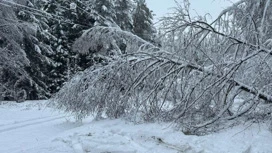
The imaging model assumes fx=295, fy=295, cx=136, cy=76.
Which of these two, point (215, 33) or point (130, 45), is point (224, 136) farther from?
point (130, 45)

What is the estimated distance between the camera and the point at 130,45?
8078mm

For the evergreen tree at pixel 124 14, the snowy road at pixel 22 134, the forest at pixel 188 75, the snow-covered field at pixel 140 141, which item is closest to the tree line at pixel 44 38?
the evergreen tree at pixel 124 14

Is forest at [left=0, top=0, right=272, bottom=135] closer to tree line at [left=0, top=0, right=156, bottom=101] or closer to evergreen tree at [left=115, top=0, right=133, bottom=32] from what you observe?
tree line at [left=0, top=0, right=156, bottom=101]

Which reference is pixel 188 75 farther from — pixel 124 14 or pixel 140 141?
pixel 124 14

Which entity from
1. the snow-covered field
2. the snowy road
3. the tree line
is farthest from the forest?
the tree line

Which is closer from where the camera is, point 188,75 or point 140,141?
point 140,141

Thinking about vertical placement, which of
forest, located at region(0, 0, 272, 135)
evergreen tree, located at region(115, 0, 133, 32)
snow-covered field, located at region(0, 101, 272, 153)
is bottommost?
snow-covered field, located at region(0, 101, 272, 153)

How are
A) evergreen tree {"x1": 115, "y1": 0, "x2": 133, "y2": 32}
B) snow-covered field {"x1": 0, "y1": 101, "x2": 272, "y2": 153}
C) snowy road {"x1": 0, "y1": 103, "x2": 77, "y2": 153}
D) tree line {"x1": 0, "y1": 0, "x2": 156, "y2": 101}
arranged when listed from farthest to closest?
evergreen tree {"x1": 115, "y1": 0, "x2": 133, "y2": 32}
tree line {"x1": 0, "y1": 0, "x2": 156, "y2": 101}
snowy road {"x1": 0, "y1": 103, "x2": 77, "y2": 153}
snow-covered field {"x1": 0, "y1": 101, "x2": 272, "y2": 153}

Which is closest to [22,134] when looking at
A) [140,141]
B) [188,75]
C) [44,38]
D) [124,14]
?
[140,141]

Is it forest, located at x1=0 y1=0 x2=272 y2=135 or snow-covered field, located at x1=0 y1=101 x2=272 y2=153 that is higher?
forest, located at x1=0 y1=0 x2=272 y2=135

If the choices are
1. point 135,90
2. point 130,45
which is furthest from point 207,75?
point 130,45

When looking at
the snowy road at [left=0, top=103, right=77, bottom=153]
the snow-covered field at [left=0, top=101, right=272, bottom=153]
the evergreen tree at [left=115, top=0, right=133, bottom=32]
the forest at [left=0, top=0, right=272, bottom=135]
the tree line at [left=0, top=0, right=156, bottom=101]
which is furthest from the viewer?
the evergreen tree at [left=115, top=0, right=133, bottom=32]

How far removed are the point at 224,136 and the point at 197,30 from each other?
2.01m

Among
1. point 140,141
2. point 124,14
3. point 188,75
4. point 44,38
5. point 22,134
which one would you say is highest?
point 124,14
